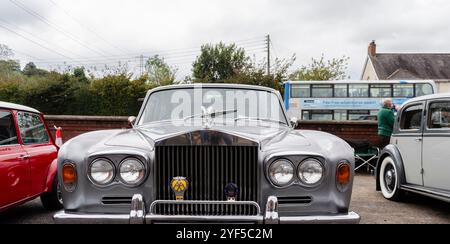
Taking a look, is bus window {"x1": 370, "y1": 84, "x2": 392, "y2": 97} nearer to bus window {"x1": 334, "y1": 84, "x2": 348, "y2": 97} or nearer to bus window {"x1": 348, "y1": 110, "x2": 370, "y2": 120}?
bus window {"x1": 348, "y1": 110, "x2": 370, "y2": 120}

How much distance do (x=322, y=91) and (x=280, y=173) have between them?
749 inches

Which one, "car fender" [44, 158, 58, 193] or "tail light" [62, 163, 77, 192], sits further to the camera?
"car fender" [44, 158, 58, 193]

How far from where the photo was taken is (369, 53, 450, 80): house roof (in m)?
41.0

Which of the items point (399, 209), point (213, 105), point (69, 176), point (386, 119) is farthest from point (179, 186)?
point (386, 119)

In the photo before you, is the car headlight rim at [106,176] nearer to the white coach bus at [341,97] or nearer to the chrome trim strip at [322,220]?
the chrome trim strip at [322,220]

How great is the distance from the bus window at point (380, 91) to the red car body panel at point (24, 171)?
1894 cm

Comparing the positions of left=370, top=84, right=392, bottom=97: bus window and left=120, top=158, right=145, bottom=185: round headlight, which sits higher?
left=370, top=84, right=392, bottom=97: bus window

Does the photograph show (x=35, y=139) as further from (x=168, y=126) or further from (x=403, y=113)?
(x=403, y=113)

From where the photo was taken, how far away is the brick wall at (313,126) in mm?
10734

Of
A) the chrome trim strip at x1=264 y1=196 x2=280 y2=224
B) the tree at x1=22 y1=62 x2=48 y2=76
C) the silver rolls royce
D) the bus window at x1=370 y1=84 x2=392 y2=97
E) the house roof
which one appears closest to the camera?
the chrome trim strip at x1=264 y1=196 x2=280 y2=224

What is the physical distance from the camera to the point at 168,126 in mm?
3525

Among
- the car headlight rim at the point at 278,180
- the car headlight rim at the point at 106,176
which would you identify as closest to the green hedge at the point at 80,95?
the car headlight rim at the point at 106,176

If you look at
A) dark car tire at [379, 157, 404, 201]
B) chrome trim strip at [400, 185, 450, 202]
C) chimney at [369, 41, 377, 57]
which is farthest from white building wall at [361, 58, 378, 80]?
chrome trim strip at [400, 185, 450, 202]

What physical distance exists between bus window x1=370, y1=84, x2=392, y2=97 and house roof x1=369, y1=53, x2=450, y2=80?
21.1 metres
